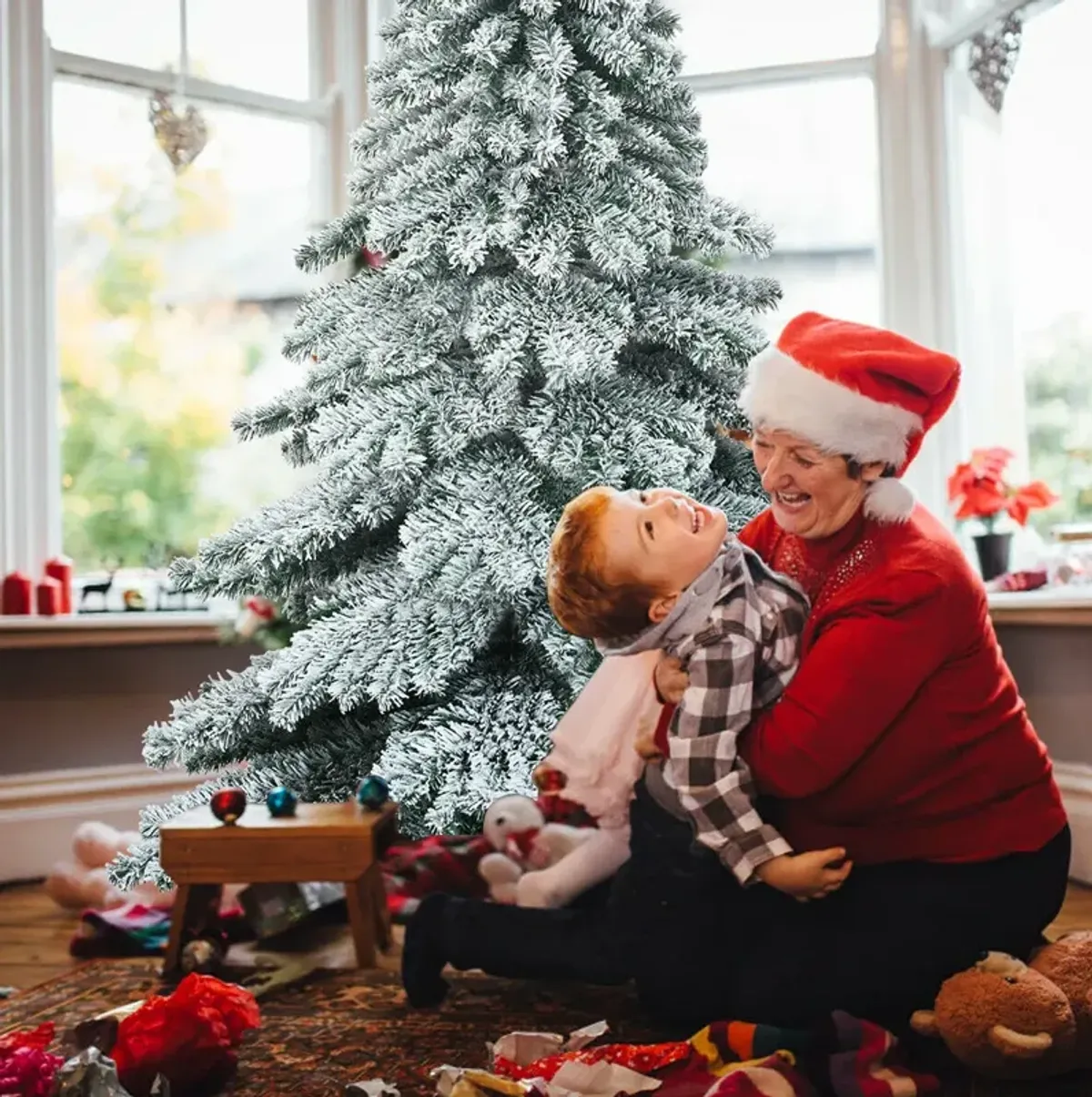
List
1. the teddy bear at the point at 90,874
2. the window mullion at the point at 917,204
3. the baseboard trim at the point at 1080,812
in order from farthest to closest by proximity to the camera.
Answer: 1. the window mullion at the point at 917,204
2. the baseboard trim at the point at 1080,812
3. the teddy bear at the point at 90,874

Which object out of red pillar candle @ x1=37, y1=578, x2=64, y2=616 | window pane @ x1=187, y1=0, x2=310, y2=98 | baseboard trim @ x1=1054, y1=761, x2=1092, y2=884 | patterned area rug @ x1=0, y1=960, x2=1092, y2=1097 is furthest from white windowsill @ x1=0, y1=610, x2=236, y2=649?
baseboard trim @ x1=1054, y1=761, x2=1092, y2=884

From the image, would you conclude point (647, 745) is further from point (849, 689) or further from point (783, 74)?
point (783, 74)

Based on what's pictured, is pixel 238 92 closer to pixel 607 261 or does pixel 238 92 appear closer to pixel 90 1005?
pixel 607 261

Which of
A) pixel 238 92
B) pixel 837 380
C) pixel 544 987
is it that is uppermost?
pixel 238 92

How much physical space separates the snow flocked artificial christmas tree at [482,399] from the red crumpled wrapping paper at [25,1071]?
0.61 m

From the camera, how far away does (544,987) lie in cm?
149

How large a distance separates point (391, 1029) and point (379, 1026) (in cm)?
2

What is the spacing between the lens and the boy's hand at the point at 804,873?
1.33 m

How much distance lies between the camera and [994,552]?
102 inches

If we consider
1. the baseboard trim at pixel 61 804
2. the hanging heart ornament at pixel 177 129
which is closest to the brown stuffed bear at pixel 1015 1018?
the baseboard trim at pixel 61 804

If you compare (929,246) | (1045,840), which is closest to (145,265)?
(929,246)

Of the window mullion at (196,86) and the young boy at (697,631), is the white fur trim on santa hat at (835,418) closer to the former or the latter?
the young boy at (697,631)

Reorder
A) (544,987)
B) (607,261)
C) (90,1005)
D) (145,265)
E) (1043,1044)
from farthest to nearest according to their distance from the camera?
(145,265), (607,261), (90,1005), (544,987), (1043,1044)

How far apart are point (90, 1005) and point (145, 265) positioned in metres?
1.75
